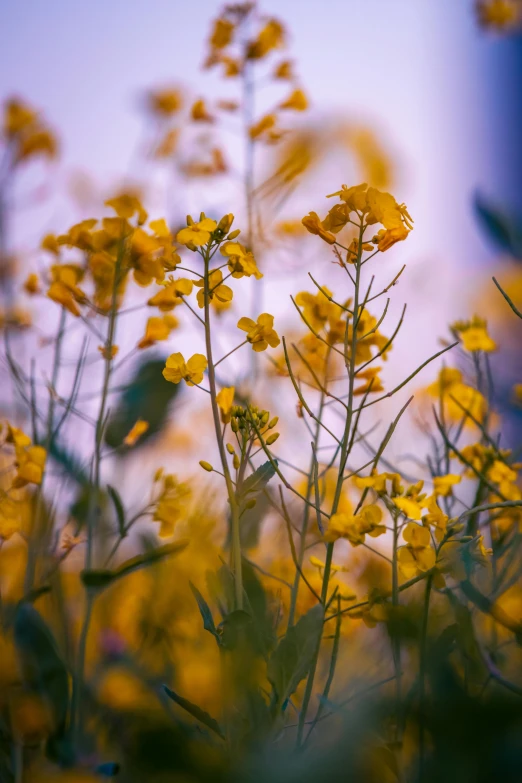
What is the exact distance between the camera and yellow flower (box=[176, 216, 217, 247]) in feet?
1.82

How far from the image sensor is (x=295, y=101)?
4.13 feet

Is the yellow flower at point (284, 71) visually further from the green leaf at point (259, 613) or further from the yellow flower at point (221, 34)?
the green leaf at point (259, 613)

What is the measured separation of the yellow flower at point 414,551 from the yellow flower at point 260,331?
0.19 meters

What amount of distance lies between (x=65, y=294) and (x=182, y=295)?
0.67ft

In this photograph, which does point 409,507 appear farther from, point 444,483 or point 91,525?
point 91,525

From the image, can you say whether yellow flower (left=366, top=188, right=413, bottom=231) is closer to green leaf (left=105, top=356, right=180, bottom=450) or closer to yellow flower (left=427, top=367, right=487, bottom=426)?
yellow flower (left=427, top=367, right=487, bottom=426)

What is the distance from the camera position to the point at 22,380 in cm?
76

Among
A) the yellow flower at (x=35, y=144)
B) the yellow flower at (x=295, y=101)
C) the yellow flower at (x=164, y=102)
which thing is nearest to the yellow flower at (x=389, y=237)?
the yellow flower at (x=295, y=101)

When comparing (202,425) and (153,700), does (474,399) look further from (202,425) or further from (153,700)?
(202,425)

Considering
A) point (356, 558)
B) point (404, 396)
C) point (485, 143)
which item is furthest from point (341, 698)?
point (485, 143)

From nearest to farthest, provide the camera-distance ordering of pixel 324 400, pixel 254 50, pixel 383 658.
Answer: pixel 383 658, pixel 324 400, pixel 254 50

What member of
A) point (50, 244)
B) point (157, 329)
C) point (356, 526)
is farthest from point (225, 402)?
point (50, 244)

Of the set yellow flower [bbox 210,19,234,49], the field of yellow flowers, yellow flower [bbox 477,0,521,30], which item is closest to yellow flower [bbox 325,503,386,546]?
the field of yellow flowers

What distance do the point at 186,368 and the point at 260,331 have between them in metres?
0.07
